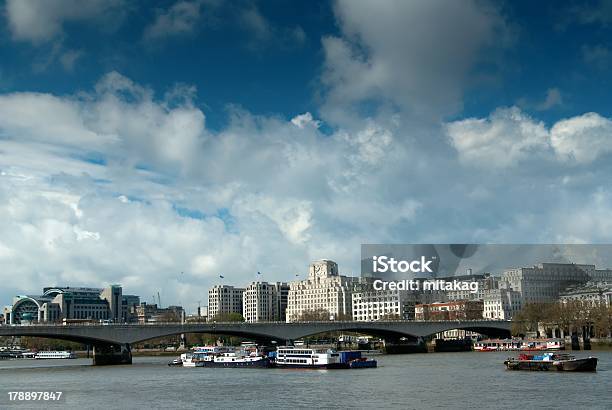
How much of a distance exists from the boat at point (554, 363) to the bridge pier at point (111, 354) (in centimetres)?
4905

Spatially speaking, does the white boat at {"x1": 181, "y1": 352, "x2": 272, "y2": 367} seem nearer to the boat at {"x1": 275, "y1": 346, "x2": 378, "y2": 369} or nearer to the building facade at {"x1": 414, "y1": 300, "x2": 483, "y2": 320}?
the boat at {"x1": 275, "y1": 346, "x2": 378, "y2": 369}

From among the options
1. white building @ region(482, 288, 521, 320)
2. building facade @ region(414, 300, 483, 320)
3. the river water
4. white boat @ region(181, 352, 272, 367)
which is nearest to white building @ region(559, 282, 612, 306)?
white building @ region(482, 288, 521, 320)

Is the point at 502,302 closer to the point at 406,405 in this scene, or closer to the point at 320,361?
the point at 320,361

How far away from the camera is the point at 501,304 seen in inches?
7087

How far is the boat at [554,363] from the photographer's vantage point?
2598 inches

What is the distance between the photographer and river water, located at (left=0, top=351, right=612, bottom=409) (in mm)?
47469

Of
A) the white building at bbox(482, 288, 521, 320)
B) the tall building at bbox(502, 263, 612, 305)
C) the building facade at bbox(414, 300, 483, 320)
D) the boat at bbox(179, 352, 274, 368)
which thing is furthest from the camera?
the tall building at bbox(502, 263, 612, 305)

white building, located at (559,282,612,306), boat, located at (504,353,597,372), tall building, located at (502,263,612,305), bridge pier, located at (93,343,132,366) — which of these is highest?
tall building, located at (502,263,612,305)

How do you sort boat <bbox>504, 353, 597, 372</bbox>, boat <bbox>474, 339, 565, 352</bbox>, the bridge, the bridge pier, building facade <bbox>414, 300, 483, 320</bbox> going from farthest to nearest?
1. building facade <bbox>414, 300, 483, 320</bbox>
2. boat <bbox>474, 339, 565, 352</bbox>
3. the bridge pier
4. the bridge
5. boat <bbox>504, 353, 597, 372</bbox>

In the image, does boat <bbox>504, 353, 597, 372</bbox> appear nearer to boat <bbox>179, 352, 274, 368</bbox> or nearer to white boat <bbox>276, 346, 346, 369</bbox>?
white boat <bbox>276, 346, 346, 369</bbox>

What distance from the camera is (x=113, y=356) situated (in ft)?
334

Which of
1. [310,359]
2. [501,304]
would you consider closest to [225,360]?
[310,359]

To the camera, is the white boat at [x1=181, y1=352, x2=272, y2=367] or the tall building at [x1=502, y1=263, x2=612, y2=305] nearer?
the white boat at [x1=181, y1=352, x2=272, y2=367]

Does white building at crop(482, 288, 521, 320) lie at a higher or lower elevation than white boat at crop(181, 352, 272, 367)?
higher
